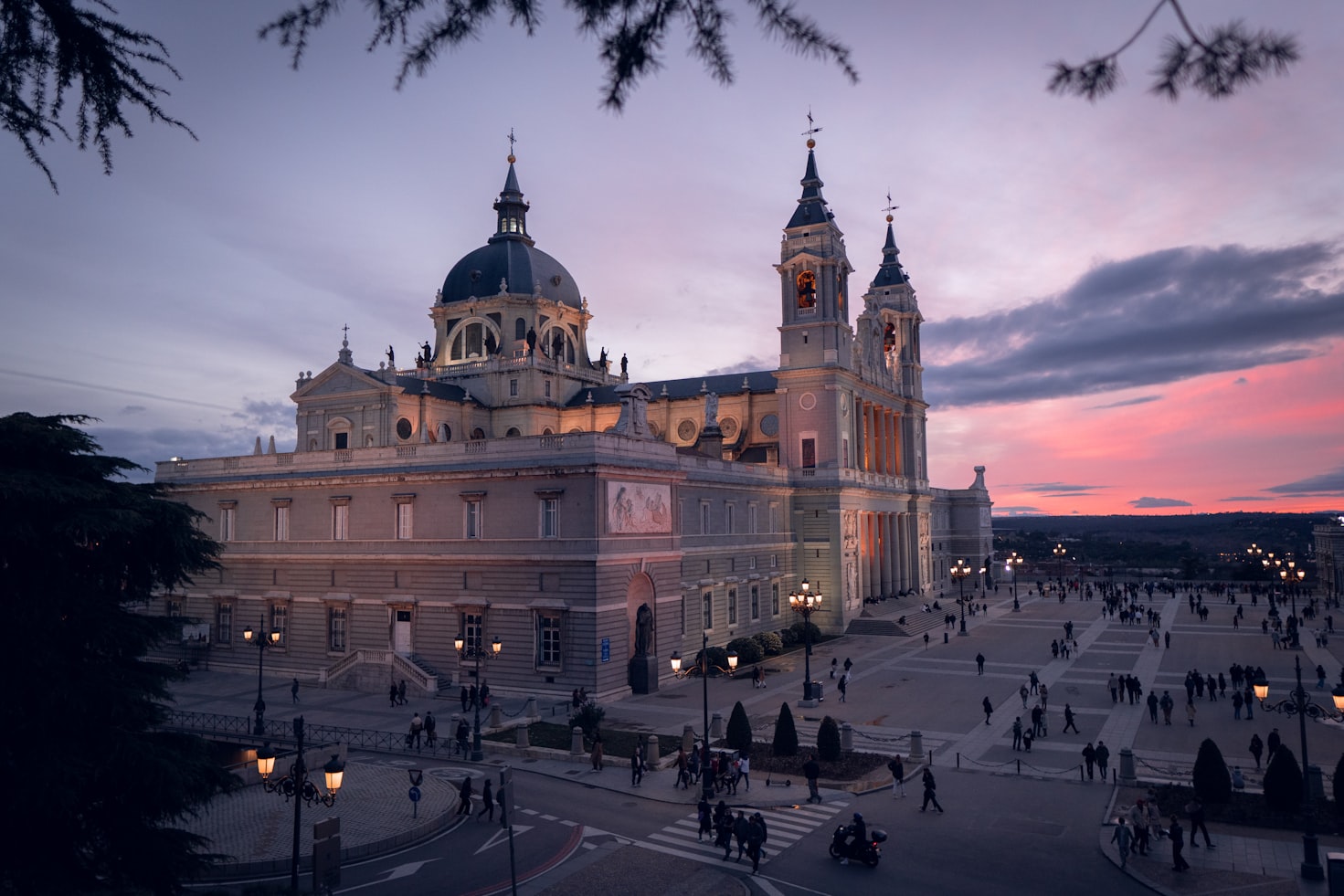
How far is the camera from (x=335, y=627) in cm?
4594

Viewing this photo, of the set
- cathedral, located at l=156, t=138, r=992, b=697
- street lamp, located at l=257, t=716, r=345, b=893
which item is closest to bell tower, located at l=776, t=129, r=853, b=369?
cathedral, located at l=156, t=138, r=992, b=697

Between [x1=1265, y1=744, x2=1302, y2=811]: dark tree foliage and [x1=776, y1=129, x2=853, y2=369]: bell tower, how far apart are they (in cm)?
4344

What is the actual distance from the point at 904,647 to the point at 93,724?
49719 mm

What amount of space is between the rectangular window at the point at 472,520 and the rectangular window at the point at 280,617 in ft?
40.1

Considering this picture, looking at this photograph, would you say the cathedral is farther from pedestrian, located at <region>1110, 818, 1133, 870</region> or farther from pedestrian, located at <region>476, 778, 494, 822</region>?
pedestrian, located at <region>1110, 818, 1133, 870</region>

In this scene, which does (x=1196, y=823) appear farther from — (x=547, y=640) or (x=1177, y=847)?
(x=547, y=640)

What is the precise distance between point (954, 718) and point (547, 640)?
17310 millimetres

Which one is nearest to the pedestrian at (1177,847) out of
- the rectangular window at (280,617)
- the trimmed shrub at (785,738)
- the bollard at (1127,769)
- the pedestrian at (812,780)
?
the bollard at (1127,769)

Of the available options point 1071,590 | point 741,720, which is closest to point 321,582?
point 741,720

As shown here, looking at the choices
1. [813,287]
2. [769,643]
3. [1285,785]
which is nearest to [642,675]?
[769,643]

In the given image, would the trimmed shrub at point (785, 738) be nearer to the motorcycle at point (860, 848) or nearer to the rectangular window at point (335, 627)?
the motorcycle at point (860, 848)

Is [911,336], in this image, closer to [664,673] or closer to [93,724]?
[664,673]

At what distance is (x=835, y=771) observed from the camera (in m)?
27.5

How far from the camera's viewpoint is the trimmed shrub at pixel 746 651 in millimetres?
49500
